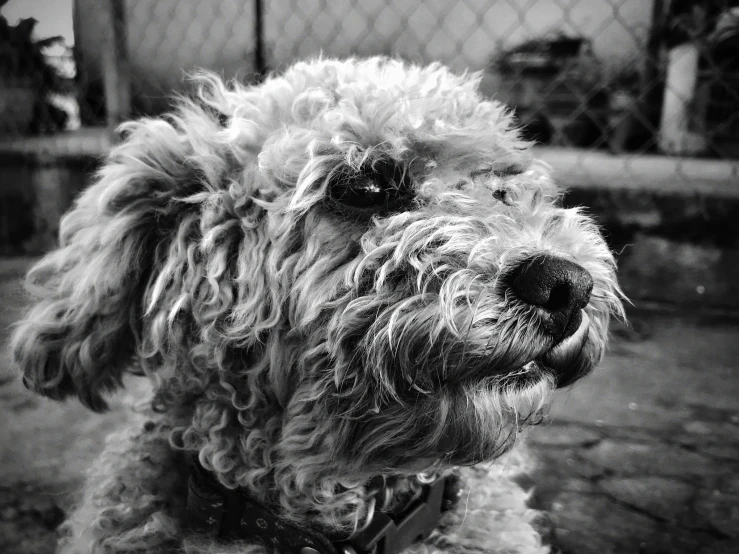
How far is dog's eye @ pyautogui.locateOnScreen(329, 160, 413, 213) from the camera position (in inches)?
57.0

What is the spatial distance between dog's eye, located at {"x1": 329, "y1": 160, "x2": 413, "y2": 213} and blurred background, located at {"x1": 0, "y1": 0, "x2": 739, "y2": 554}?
1.27 meters

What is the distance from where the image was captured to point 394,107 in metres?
1.48

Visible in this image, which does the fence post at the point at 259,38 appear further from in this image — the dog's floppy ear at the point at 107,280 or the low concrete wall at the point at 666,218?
the dog's floppy ear at the point at 107,280

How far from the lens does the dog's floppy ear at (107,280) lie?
156cm

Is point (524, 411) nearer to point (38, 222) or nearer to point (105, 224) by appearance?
point (105, 224)

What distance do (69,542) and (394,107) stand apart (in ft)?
4.59

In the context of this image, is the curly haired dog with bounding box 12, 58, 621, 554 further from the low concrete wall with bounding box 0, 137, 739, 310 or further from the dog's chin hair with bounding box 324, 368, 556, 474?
the low concrete wall with bounding box 0, 137, 739, 310

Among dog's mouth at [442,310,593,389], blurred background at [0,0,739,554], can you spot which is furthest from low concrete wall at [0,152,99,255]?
dog's mouth at [442,310,593,389]

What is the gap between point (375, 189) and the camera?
1448mm

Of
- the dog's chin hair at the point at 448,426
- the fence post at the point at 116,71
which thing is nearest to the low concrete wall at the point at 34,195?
the fence post at the point at 116,71

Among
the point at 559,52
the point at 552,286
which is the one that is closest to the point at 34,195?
the point at 559,52

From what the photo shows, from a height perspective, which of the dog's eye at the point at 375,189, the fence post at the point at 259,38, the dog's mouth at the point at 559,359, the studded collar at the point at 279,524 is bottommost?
the studded collar at the point at 279,524

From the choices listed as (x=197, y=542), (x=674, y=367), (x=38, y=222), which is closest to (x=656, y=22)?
(x=674, y=367)

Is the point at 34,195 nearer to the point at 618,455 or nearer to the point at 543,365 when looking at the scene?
the point at 618,455
